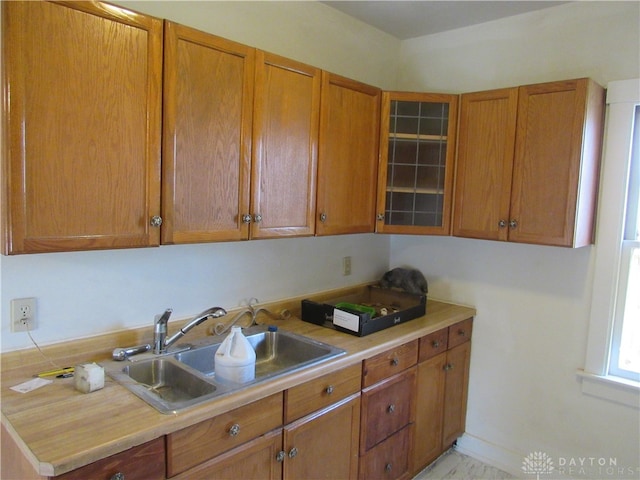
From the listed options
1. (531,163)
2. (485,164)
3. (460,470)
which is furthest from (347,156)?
(460,470)

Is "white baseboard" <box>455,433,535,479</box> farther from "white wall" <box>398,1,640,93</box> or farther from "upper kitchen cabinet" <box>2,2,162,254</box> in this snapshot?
"upper kitchen cabinet" <box>2,2,162,254</box>

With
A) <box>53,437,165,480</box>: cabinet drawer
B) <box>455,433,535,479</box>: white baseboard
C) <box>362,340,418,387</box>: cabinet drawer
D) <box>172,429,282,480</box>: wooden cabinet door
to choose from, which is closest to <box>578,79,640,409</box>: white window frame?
<box>455,433,535,479</box>: white baseboard

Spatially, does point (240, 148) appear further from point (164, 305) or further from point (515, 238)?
point (515, 238)

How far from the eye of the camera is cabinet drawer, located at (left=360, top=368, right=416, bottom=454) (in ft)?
6.55

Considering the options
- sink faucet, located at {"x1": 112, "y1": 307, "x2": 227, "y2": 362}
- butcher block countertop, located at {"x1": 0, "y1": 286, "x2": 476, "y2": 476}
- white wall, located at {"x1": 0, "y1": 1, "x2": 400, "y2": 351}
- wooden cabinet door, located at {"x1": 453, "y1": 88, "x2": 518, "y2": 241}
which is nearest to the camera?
butcher block countertop, located at {"x1": 0, "y1": 286, "x2": 476, "y2": 476}

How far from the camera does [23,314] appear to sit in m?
1.52

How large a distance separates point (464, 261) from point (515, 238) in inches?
21.9

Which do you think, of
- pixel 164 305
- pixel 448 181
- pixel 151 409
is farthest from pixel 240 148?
pixel 448 181

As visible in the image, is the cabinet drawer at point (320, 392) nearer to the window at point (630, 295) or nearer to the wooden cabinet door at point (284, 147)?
the wooden cabinet door at point (284, 147)

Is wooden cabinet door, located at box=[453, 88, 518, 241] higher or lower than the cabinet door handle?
higher

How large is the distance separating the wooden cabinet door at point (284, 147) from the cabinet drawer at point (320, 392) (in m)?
0.62

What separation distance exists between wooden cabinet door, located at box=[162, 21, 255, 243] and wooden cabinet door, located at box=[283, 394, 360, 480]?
2.57ft

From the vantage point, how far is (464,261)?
275cm

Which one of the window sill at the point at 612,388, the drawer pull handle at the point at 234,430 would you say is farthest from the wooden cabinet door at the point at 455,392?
the drawer pull handle at the point at 234,430
